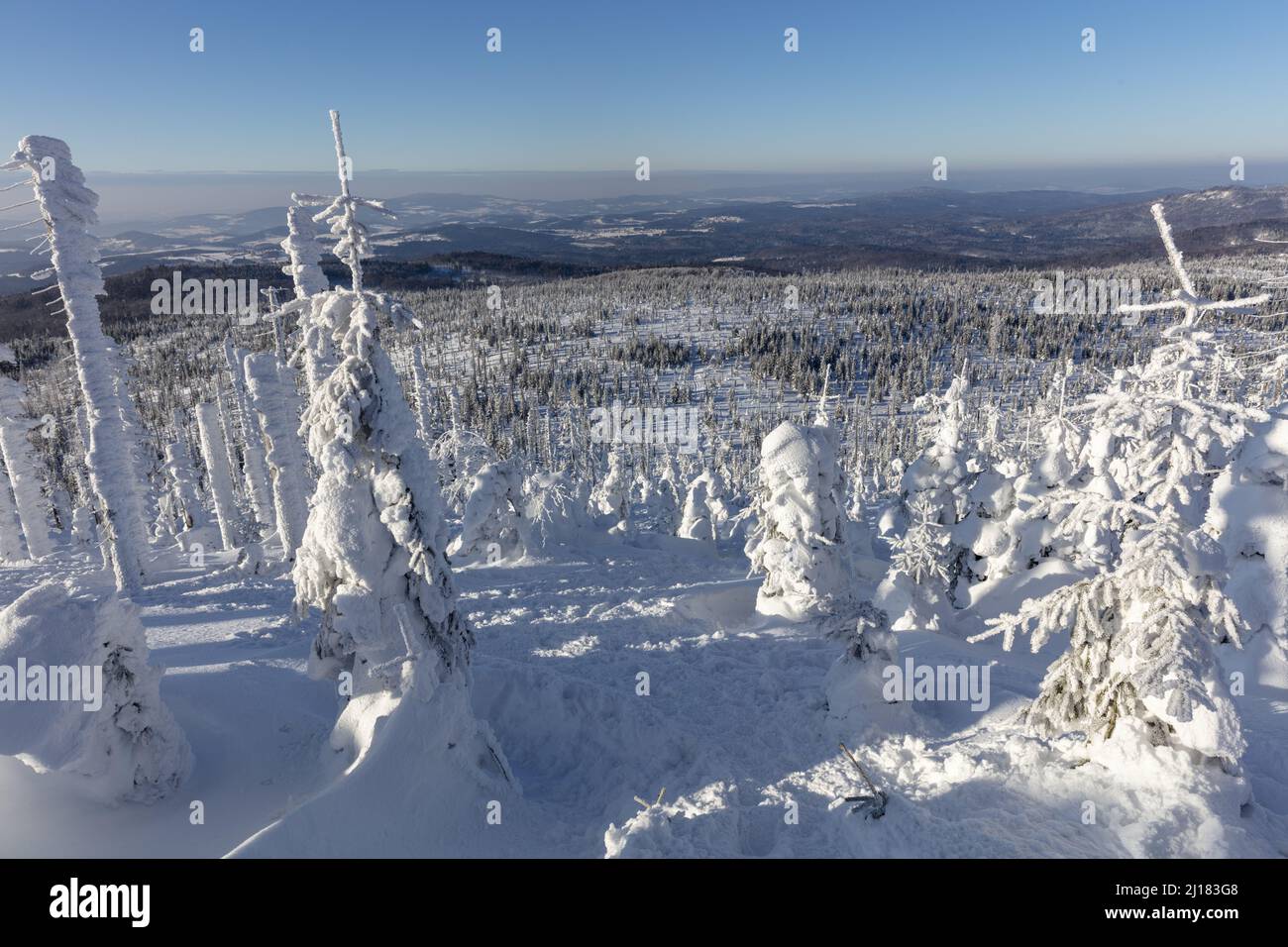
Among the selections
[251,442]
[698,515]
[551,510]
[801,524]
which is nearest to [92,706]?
[801,524]

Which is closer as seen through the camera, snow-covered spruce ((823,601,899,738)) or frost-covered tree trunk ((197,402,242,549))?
snow-covered spruce ((823,601,899,738))

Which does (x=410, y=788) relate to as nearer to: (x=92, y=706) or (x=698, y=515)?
(x=92, y=706)

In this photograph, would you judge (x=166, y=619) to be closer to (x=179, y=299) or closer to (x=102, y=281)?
(x=102, y=281)

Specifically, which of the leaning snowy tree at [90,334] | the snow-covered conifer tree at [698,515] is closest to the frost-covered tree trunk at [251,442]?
the leaning snowy tree at [90,334]

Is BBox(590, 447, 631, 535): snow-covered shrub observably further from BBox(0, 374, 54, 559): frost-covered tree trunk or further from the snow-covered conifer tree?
BBox(0, 374, 54, 559): frost-covered tree trunk

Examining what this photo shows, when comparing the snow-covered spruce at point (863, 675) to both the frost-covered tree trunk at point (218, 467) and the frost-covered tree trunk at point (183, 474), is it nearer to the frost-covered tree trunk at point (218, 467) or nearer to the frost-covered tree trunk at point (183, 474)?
the frost-covered tree trunk at point (218, 467)

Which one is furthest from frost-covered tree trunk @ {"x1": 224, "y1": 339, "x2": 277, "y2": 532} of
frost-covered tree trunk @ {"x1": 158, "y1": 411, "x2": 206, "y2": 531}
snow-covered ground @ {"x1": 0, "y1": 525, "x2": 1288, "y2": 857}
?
snow-covered ground @ {"x1": 0, "y1": 525, "x2": 1288, "y2": 857}
